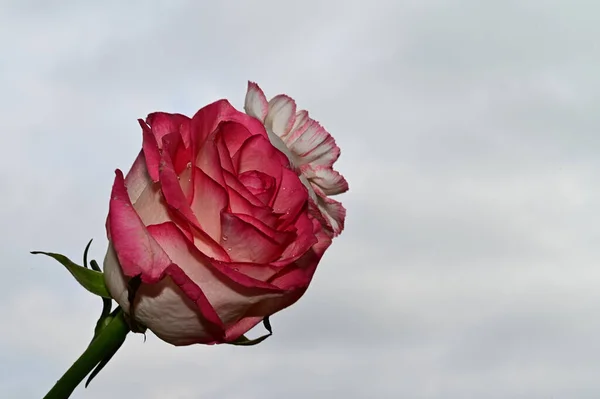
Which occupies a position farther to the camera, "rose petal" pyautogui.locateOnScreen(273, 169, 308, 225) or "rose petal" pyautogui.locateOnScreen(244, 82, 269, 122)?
"rose petal" pyautogui.locateOnScreen(244, 82, 269, 122)

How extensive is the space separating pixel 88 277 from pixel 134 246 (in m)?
0.12

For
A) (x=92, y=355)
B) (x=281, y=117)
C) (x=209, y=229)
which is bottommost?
(x=92, y=355)

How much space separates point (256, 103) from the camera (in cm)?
88

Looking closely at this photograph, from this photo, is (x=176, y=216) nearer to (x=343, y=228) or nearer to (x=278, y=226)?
(x=278, y=226)

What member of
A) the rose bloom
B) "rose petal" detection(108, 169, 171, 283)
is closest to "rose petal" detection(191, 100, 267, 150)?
the rose bloom

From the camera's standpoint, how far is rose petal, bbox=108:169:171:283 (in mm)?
685

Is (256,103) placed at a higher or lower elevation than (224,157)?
higher

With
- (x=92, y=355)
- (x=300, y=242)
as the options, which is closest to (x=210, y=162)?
(x=300, y=242)

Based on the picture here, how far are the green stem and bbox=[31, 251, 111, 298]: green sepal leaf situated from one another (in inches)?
1.8

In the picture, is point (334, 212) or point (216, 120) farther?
point (334, 212)

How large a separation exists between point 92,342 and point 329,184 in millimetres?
330

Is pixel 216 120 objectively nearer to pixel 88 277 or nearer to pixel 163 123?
pixel 163 123

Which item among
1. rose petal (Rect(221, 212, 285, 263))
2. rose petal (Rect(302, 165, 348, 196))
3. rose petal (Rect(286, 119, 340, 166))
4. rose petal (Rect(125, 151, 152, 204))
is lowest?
rose petal (Rect(221, 212, 285, 263))

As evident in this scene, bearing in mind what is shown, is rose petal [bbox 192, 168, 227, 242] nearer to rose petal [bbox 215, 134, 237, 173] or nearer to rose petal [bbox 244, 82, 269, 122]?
rose petal [bbox 215, 134, 237, 173]
